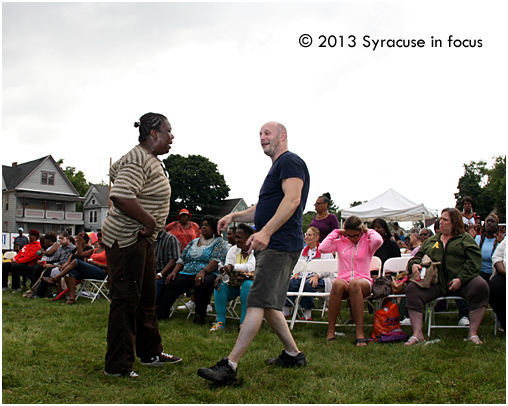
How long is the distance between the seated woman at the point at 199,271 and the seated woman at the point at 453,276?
2.71 m

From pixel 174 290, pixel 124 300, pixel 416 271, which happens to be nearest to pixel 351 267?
pixel 416 271

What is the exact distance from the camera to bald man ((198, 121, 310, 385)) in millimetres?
3299

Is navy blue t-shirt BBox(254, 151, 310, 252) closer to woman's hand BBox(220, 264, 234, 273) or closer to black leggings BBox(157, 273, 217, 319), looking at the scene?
woman's hand BBox(220, 264, 234, 273)

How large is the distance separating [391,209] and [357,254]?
10.1 meters

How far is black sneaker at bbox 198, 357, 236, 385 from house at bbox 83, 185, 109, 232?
53.7 m

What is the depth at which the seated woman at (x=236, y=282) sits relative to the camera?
6.04 m

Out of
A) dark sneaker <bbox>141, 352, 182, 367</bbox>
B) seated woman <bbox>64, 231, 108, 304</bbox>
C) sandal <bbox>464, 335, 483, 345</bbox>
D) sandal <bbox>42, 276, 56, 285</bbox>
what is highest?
seated woman <bbox>64, 231, 108, 304</bbox>

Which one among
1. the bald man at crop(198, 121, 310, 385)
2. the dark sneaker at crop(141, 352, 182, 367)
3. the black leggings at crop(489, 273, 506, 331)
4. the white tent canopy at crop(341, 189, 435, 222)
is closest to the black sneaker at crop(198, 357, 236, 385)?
the bald man at crop(198, 121, 310, 385)

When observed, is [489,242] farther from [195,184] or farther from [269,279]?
[195,184]

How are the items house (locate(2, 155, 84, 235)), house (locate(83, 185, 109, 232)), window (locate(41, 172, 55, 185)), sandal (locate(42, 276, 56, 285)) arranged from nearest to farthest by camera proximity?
1. sandal (locate(42, 276, 56, 285))
2. house (locate(2, 155, 84, 235))
3. window (locate(41, 172, 55, 185))
4. house (locate(83, 185, 109, 232))

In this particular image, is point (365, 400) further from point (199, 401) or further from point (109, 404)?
point (109, 404)

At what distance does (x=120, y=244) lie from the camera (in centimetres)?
345

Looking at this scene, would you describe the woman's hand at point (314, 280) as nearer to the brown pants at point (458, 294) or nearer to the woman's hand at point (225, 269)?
the woman's hand at point (225, 269)

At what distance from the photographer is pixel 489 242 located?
6199 mm
